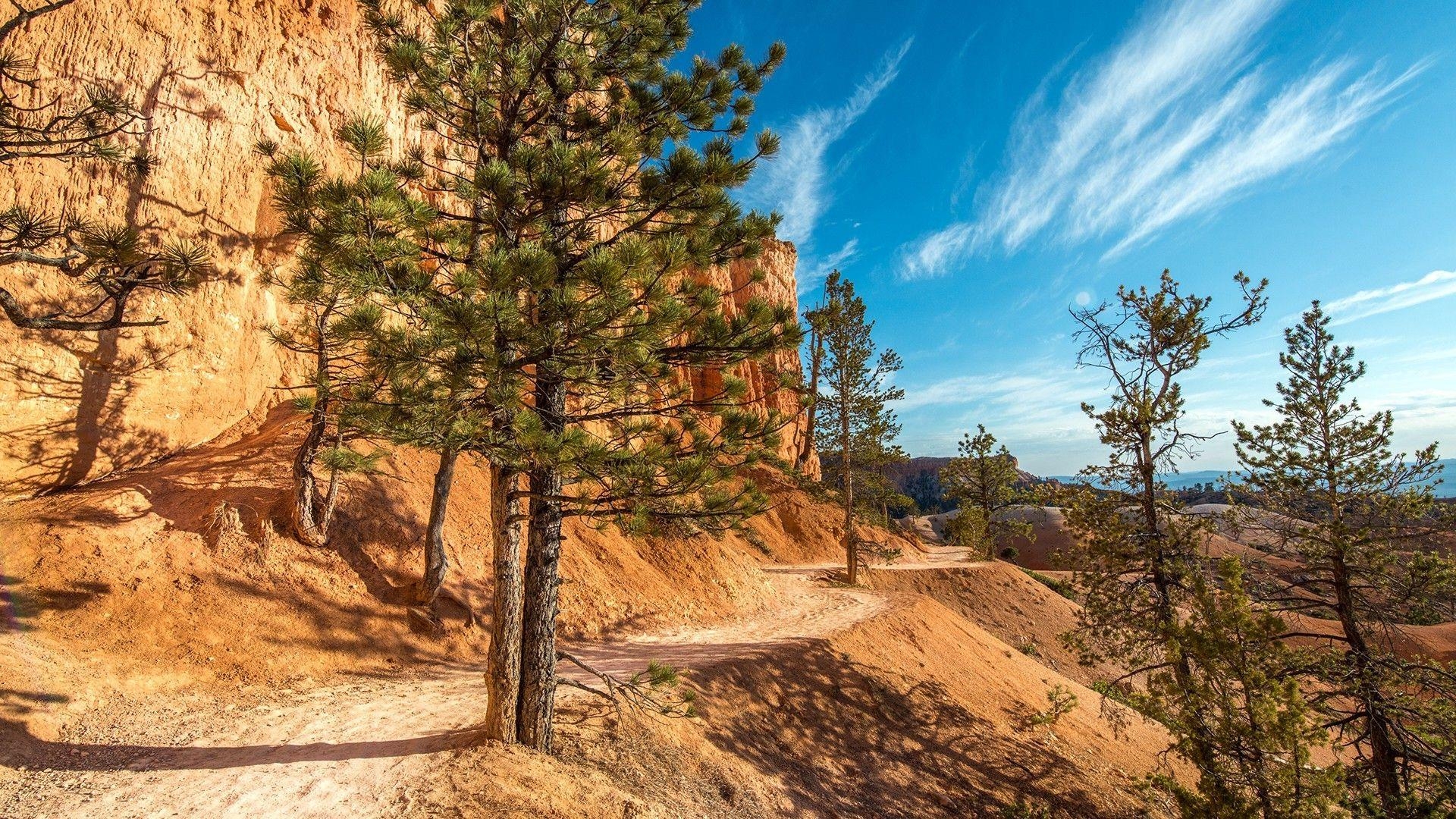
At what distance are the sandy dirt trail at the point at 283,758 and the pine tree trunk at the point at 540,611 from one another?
77 cm

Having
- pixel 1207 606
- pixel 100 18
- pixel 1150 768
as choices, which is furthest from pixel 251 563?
pixel 1150 768

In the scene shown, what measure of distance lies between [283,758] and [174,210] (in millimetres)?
10399

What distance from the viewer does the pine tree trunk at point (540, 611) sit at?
5977mm

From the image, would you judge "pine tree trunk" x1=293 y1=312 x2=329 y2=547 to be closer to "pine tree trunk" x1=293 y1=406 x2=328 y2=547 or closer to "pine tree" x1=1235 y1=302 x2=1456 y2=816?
"pine tree trunk" x1=293 y1=406 x2=328 y2=547

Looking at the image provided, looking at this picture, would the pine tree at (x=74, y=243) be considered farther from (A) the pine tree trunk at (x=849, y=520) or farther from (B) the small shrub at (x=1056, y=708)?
(A) the pine tree trunk at (x=849, y=520)

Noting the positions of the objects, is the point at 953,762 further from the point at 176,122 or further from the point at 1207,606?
the point at 176,122

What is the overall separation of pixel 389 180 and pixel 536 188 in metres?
1.28

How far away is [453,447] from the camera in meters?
4.86

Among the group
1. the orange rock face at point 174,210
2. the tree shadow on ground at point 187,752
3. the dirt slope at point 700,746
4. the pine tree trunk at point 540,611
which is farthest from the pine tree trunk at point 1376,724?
the tree shadow on ground at point 187,752

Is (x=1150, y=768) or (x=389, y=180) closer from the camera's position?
(x=389, y=180)

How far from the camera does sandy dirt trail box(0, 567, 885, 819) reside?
480 centimetres

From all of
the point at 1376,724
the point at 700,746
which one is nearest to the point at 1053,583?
the point at 1376,724

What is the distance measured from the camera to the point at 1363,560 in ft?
31.2

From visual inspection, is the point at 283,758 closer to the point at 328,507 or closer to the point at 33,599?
the point at 33,599
